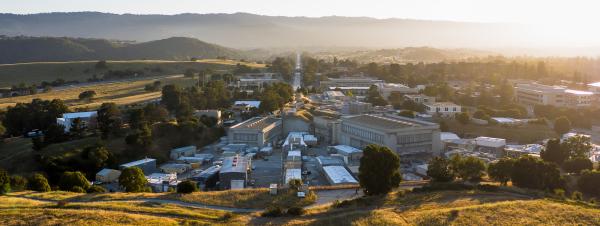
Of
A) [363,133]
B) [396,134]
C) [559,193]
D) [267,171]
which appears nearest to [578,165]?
[559,193]

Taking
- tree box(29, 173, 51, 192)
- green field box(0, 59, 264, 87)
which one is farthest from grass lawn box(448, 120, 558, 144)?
green field box(0, 59, 264, 87)

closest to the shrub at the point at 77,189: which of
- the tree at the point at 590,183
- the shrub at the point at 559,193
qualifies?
the shrub at the point at 559,193

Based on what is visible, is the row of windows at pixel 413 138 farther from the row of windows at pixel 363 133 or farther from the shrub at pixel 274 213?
the shrub at pixel 274 213

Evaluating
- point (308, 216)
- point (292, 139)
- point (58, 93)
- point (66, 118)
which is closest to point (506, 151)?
point (292, 139)

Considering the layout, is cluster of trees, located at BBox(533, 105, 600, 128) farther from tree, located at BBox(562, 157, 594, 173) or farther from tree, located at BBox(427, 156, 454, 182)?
tree, located at BBox(427, 156, 454, 182)

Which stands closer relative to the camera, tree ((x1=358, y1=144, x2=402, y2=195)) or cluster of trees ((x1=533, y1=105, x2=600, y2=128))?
tree ((x1=358, y1=144, x2=402, y2=195))

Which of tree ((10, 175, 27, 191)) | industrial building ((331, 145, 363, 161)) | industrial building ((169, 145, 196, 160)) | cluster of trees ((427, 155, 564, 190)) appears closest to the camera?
cluster of trees ((427, 155, 564, 190))
